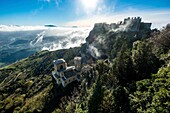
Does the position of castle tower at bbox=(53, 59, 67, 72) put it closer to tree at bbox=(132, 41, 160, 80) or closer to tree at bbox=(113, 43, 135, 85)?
tree at bbox=(113, 43, 135, 85)

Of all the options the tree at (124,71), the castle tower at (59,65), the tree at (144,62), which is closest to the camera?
the tree at (144,62)

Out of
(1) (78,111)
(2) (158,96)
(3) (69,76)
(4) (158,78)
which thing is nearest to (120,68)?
(4) (158,78)

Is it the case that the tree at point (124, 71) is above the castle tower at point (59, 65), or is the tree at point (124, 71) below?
above

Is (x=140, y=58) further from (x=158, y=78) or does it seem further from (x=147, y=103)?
(x=147, y=103)

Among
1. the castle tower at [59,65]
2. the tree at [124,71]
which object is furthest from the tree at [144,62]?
the castle tower at [59,65]

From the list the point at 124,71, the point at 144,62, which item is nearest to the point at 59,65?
the point at 124,71

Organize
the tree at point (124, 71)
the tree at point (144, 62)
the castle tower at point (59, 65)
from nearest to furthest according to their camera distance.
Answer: the tree at point (144, 62) < the tree at point (124, 71) < the castle tower at point (59, 65)

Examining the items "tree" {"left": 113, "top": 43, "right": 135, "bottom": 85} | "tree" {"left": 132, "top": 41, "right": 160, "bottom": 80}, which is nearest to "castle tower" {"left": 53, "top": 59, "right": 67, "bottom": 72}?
"tree" {"left": 113, "top": 43, "right": 135, "bottom": 85}

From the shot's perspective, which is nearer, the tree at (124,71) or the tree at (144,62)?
the tree at (144,62)

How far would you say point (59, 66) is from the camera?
401 feet

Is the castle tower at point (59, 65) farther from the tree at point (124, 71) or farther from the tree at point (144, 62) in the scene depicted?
the tree at point (144, 62)

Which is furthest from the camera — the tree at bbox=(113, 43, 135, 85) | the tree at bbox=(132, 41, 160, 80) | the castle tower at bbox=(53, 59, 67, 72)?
the castle tower at bbox=(53, 59, 67, 72)

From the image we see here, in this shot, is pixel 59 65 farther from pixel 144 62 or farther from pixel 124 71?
pixel 144 62

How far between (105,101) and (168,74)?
1934cm
